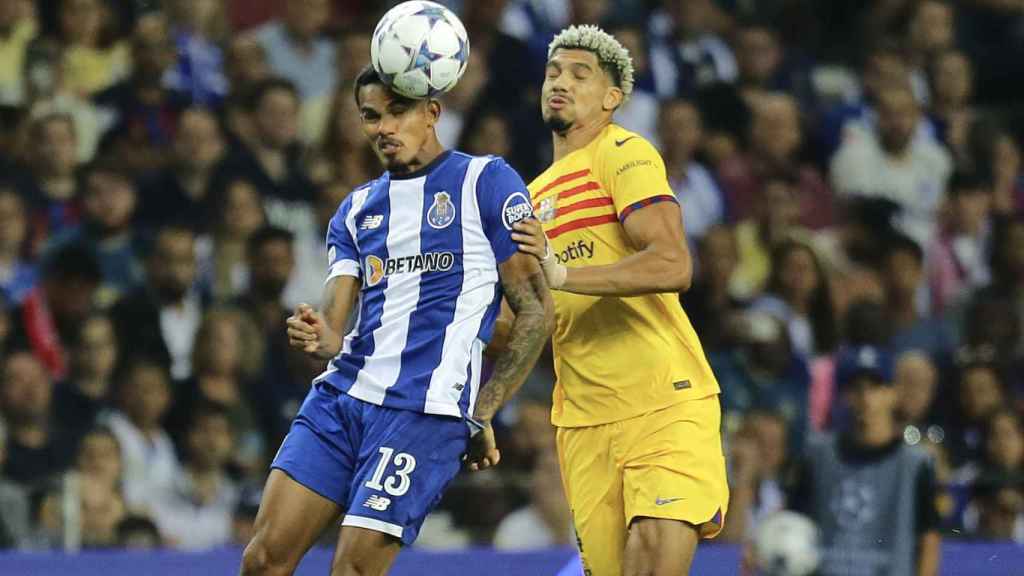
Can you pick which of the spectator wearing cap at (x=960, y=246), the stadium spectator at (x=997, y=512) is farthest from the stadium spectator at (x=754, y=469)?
the spectator wearing cap at (x=960, y=246)

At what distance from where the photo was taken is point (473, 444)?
17.6 feet

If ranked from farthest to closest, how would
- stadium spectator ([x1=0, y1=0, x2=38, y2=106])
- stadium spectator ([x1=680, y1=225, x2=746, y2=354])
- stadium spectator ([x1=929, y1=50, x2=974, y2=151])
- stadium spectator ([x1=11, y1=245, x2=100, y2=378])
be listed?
stadium spectator ([x1=929, y1=50, x2=974, y2=151]) → stadium spectator ([x1=0, y1=0, x2=38, y2=106]) → stadium spectator ([x1=680, y1=225, x2=746, y2=354]) → stadium spectator ([x1=11, y1=245, x2=100, y2=378])

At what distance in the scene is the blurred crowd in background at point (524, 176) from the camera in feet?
28.6

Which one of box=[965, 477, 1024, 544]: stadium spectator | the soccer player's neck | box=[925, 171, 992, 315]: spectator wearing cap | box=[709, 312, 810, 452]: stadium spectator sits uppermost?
the soccer player's neck

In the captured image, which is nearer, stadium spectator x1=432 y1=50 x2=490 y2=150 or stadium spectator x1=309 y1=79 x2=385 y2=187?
stadium spectator x1=309 y1=79 x2=385 y2=187

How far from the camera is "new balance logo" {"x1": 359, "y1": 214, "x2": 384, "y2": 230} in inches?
214

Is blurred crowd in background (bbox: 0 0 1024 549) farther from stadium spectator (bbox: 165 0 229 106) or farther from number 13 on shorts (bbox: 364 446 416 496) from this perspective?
number 13 on shorts (bbox: 364 446 416 496)

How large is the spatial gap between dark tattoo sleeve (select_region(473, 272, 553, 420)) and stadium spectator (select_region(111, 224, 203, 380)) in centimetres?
403

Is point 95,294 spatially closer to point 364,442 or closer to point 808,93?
point 364,442

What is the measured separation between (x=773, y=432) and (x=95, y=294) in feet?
12.1

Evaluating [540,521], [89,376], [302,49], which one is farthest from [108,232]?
[540,521]

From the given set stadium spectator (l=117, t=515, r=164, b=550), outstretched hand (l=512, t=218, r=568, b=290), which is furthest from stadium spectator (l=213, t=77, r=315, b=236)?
outstretched hand (l=512, t=218, r=568, b=290)

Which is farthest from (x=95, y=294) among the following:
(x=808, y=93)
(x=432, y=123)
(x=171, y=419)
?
(x=808, y=93)

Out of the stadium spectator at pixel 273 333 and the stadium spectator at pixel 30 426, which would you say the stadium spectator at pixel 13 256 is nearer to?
the stadium spectator at pixel 30 426
